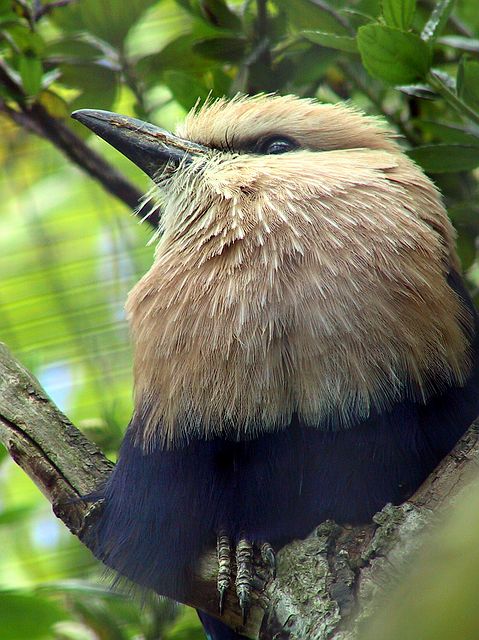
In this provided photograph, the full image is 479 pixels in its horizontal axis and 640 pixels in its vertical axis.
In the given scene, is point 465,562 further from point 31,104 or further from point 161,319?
point 31,104

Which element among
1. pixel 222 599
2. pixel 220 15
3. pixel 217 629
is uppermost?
pixel 220 15

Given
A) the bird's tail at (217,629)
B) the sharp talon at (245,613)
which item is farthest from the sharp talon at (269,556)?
the bird's tail at (217,629)

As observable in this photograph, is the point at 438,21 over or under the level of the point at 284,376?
over

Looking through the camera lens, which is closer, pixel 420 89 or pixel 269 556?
pixel 269 556

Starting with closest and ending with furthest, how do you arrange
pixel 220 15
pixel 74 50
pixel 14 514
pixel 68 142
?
pixel 14 514
pixel 220 15
pixel 74 50
pixel 68 142

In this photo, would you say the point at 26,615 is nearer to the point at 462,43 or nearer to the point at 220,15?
the point at 220,15

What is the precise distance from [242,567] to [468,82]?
1568 millimetres

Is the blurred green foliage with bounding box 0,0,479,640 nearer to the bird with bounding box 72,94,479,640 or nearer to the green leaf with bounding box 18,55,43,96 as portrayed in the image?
the green leaf with bounding box 18,55,43,96

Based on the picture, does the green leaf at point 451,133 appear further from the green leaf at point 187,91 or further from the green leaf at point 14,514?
the green leaf at point 14,514

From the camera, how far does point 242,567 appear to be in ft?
7.20

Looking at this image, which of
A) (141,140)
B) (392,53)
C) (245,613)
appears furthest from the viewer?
(141,140)

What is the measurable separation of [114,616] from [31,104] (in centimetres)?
189

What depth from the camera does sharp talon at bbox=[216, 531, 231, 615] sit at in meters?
2.20

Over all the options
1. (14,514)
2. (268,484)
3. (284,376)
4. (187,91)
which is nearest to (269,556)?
(268,484)
